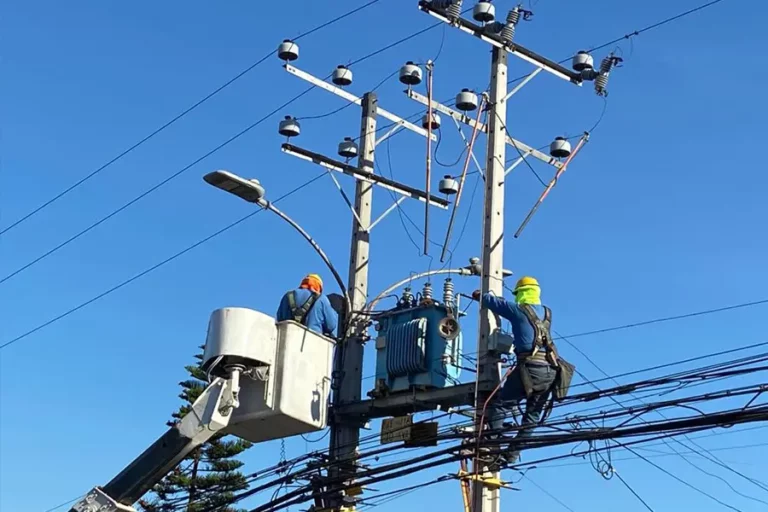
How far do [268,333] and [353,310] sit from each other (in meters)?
3.18

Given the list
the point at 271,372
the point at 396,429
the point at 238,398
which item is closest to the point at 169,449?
the point at 238,398

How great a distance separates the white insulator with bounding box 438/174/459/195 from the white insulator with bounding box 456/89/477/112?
12.7ft

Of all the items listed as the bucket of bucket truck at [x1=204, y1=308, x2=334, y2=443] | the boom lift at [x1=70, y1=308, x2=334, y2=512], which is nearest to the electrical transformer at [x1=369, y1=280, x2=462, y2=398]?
the bucket of bucket truck at [x1=204, y1=308, x2=334, y2=443]

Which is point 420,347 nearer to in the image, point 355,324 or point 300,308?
point 300,308

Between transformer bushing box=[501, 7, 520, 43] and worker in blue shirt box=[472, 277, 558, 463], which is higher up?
transformer bushing box=[501, 7, 520, 43]

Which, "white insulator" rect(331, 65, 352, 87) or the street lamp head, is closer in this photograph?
the street lamp head

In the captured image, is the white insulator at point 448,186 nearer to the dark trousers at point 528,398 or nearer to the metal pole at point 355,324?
the metal pole at point 355,324

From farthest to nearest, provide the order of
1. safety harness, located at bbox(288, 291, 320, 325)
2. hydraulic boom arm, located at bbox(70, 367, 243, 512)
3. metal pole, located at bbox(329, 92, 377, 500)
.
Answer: metal pole, located at bbox(329, 92, 377, 500) → safety harness, located at bbox(288, 291, 320, 325) → hydraulic boom arm, located at bbox(70, 367, 243, 512)

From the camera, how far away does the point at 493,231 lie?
15281 millimetres

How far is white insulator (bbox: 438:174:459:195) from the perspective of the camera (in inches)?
803

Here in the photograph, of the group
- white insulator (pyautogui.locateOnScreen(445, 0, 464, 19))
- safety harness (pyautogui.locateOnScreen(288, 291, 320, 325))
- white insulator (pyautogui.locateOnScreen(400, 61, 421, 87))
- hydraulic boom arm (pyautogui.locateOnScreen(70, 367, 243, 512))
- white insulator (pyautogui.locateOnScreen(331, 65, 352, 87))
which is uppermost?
white insulator (pyautogui.locateOnScreen(331, 65, 352, 87))

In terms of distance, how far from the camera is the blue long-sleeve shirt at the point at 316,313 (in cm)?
1560

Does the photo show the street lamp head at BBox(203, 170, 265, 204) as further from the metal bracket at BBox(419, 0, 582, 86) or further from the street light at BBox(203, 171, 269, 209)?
the metal bracket at BBox(419, 0, 582, 86)

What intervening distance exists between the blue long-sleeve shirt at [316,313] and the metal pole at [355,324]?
106 centimetres
